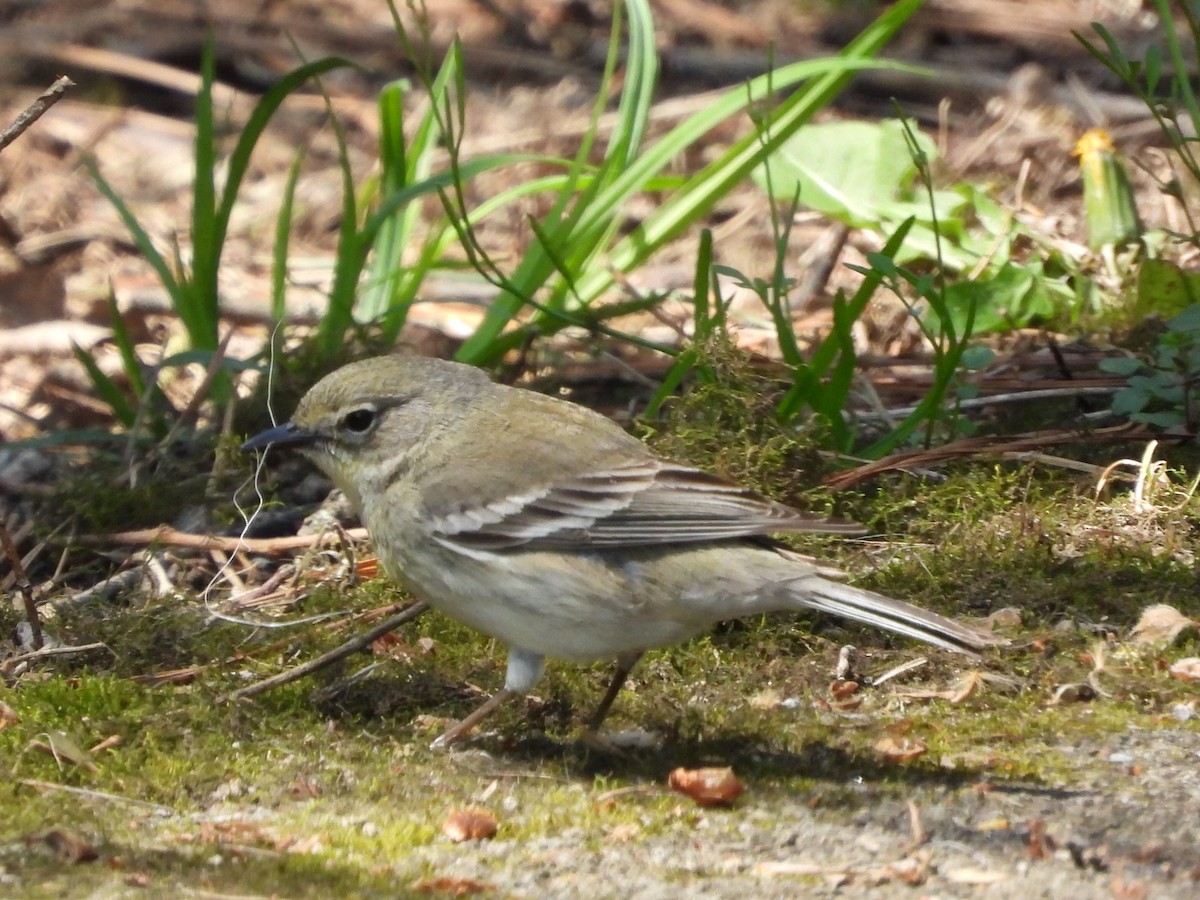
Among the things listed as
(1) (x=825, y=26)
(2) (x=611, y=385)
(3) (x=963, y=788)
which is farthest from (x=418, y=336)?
(3) (x=963, y=788)

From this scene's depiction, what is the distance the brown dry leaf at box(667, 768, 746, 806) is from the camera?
3627 millimetres

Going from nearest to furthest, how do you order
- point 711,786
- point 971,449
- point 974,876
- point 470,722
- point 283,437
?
point 974,876, point 711,786, point 470,722, point 283,437, point 971,449

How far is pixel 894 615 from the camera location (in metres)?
3.85

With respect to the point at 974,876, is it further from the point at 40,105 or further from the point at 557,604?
the point at 40,105

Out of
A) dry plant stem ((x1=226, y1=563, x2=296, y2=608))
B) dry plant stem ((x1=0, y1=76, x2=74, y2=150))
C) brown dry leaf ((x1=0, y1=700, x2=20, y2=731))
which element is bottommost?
dry plant stem ((x1=226, y1=563, x2=296, y2=608))

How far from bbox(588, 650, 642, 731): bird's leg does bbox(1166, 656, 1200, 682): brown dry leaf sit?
4.90 ft

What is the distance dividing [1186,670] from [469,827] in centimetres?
208

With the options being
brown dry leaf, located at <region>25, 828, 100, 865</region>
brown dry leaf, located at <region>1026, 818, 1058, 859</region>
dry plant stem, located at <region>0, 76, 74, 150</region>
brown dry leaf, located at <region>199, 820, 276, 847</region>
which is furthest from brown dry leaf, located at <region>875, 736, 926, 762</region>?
dry plant stem, located at <region>0, 76, 74, 150</region>

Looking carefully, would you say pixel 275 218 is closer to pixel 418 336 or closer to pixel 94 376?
pixel 418 336

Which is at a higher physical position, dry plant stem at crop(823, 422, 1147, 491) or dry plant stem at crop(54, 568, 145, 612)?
dry plant stem at crop(823, 422, 1147, 491)

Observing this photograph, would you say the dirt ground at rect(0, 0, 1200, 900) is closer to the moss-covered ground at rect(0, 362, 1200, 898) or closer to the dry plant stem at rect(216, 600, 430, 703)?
the moss-covered ground at rect(0, 362, 1200, 898)

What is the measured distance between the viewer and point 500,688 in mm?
4531

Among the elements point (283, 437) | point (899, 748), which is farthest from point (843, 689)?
point (283, 437)

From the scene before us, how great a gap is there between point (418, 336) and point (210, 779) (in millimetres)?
3857
